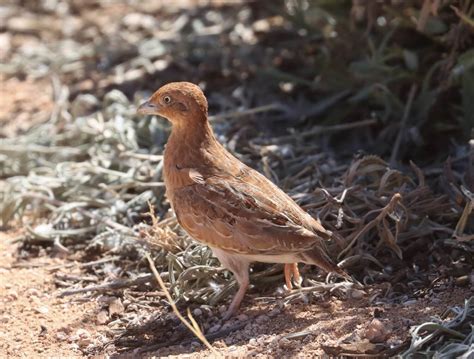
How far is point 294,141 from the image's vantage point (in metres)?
6.80

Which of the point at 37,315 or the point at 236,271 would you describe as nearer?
the point at 236,271

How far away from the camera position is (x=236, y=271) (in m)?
5.00

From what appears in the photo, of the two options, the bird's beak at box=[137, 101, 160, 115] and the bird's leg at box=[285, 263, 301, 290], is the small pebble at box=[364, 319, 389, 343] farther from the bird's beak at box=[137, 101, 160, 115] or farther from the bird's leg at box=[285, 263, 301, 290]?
the bird's beak at box=[137, 101, 160, 115]

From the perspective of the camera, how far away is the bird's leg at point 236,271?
4984 mm

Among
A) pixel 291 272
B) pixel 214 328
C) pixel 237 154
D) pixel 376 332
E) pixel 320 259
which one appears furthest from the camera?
pixel 237 154

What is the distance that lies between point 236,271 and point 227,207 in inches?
13.5

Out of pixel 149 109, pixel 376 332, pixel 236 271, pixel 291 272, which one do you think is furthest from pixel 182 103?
pixel 376 332

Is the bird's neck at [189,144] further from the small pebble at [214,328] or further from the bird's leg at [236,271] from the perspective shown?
the small pebble at [214,328]

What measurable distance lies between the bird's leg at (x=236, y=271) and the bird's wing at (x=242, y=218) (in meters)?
0.08

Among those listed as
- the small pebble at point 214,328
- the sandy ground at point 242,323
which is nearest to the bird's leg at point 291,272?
the sandy ground at point 242,323

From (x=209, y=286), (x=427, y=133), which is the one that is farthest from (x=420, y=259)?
(x=427, y=133)

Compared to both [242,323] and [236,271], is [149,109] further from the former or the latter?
[242,323]

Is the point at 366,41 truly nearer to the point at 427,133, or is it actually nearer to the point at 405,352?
the point at 427,133

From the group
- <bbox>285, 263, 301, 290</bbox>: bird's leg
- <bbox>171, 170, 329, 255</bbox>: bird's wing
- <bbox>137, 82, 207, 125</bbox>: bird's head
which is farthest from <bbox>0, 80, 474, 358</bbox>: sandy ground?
<bbox>137, 82, 207, 125</bbox>: bird's head
